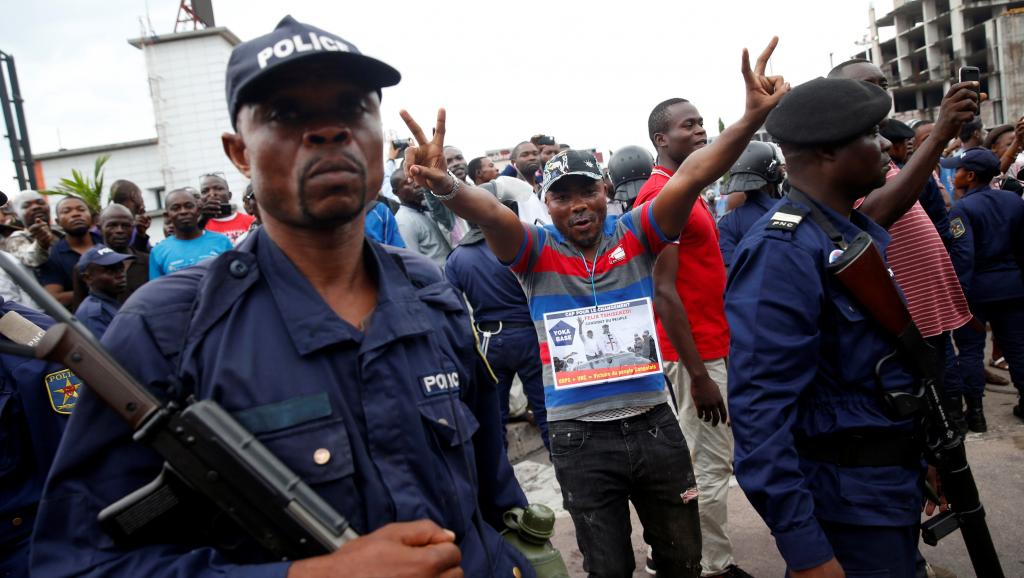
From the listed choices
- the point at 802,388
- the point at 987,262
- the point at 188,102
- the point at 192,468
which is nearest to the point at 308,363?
the point at 192,468

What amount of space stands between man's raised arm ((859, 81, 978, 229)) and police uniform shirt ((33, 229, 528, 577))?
9.13 ft

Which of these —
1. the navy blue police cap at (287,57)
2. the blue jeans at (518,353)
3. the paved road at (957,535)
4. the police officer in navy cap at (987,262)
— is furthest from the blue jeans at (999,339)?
the navy blue police cap at (287,57)

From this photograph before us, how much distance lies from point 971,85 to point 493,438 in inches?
118

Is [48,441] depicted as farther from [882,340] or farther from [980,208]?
[980,208]

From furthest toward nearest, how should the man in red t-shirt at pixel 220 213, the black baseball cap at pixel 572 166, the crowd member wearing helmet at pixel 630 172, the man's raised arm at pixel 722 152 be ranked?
the man in red t-shirt at pixel 220 213
the crowd member wearing helmet at pixel 630 172
the black baseball cap at pixel 572 166
the man's raised arm at pixel 722 152

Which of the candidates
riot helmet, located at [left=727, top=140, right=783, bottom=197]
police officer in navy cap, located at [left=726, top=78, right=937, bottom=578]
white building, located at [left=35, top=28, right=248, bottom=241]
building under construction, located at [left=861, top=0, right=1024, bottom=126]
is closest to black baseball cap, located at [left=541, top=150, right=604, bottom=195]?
police officer in navy cap, located at [left=726, top=78, right=937, bottom=578]

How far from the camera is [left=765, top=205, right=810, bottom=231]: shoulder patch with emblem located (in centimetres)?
236

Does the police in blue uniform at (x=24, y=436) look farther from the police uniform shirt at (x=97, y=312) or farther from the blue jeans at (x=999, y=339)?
the blue jeans at (x=999, y=339)

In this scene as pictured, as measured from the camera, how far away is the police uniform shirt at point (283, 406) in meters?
1.23

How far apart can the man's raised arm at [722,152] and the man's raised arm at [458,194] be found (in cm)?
68

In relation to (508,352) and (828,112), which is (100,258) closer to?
(508,352)

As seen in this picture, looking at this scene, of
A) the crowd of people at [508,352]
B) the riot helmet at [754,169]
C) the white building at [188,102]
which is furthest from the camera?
the white building at [188,102]

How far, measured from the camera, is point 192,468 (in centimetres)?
126

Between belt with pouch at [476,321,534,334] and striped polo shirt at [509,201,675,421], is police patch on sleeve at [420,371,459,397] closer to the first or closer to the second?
striped polo shirt at [509,201,675,421]
